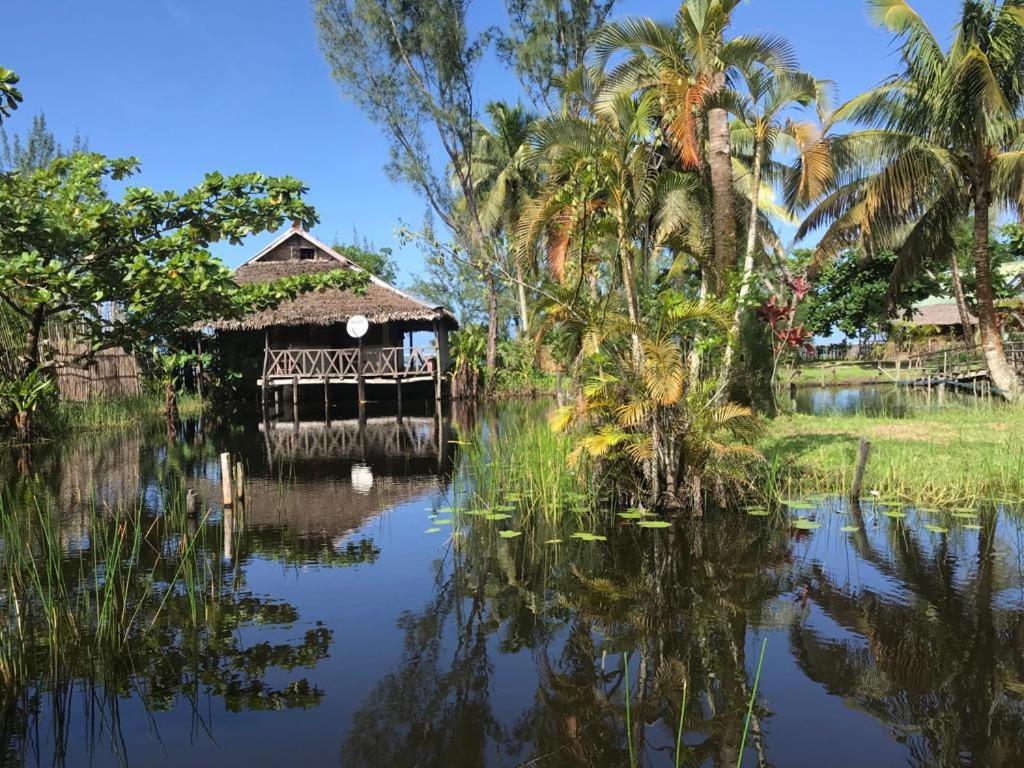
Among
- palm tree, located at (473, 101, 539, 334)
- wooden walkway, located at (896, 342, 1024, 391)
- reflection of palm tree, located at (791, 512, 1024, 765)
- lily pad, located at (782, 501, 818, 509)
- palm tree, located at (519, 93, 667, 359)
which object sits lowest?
reflection of palm tree, located at (791, 512, 1024, 765)

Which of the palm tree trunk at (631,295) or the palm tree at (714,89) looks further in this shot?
the palm tree at (714,89)

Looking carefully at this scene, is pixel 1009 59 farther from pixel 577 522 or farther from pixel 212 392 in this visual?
pixel 212 392

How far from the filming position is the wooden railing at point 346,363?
22828 millimetres

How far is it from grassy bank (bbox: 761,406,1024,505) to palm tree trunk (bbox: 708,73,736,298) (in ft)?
7.49

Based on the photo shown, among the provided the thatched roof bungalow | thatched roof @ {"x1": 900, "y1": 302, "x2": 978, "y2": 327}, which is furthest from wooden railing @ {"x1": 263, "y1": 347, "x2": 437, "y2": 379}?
thatched roof @ {"x1": 900, "y1": 302, "x2": 978, "y2": 327}

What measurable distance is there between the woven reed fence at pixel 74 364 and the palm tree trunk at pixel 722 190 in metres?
10.5

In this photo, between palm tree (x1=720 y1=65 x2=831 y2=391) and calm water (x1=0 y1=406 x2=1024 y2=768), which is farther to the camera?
palm tree (x1=720 y1=65 x2=831 y2=391)

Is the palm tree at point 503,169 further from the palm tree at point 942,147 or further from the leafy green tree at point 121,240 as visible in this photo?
the leafy green tree at point 121,240

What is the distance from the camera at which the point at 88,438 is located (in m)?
13.7

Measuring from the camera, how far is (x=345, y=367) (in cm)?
2372

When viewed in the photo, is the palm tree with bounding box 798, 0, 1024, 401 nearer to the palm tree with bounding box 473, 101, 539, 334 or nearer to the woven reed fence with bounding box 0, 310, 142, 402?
the palm tree with bounding box 473, 101, 539, 334

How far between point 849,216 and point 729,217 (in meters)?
9.85

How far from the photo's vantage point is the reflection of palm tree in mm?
3297

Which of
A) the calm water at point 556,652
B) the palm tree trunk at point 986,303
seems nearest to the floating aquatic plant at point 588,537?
the calm water at point 556,652
